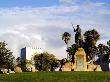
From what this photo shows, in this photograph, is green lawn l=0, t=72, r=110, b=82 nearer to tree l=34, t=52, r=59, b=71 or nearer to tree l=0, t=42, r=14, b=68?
tree l=0, t=42, r=14, b=68

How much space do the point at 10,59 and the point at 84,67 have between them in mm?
24453

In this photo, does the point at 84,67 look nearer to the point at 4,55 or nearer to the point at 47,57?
the point at 4,55

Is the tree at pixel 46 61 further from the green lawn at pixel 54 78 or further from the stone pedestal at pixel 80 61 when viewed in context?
the green lawn at pixel 54 78

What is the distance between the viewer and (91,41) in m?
114

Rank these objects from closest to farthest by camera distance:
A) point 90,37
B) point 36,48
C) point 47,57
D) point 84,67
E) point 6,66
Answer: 1. point 84,67
2. point 6,66
3. point 90,37
4. point 47,57
5. point 36,48

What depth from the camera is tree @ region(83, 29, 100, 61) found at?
11381cm

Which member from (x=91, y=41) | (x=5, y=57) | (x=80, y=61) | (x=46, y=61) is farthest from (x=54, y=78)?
(x=46, y=61)

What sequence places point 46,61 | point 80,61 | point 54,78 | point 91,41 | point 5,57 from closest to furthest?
point 54,78 < point 80,61 < point 5,57 < point 91,41 < point 46,61

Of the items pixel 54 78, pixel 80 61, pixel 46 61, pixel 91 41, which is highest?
pixel 91 41

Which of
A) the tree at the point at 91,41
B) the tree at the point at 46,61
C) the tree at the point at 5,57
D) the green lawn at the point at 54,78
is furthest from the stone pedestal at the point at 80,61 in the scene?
the green lawn at the point at 54,78

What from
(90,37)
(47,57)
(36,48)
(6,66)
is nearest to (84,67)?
(6,66)

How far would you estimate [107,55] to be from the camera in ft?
410

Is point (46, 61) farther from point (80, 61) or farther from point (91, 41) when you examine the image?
point (80, 61)

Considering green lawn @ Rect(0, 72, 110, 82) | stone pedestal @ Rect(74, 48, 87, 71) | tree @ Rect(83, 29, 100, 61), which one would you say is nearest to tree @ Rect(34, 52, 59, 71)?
tree @ Rect(83, 29, 100, 61)
